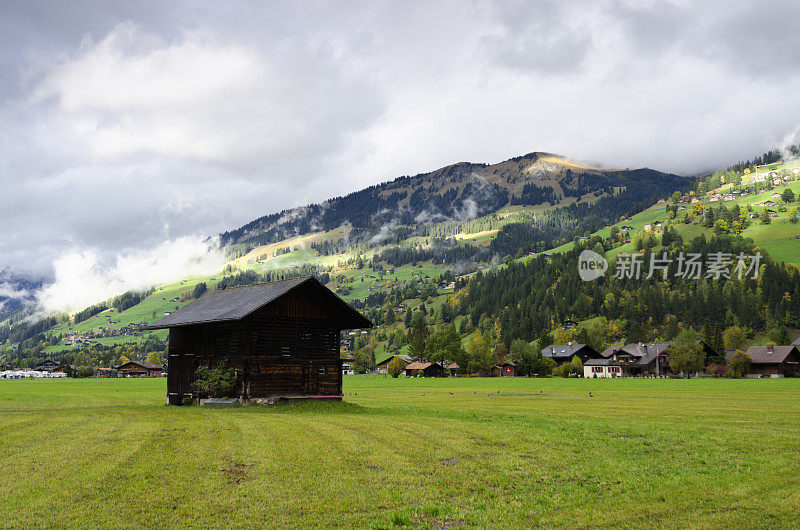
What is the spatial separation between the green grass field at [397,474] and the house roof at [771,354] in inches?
5008

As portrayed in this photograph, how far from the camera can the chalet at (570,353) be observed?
574 feet

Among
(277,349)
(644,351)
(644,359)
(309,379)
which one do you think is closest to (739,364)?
(644,359)

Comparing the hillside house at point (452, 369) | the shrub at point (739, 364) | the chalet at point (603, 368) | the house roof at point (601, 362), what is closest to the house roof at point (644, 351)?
the chalet at point (603, 368)

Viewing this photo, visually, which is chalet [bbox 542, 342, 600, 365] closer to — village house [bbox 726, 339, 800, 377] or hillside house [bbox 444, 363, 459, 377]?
hillside house [bbox 444, 363, 459, 377]

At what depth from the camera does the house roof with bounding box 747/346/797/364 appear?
13762 centimetres

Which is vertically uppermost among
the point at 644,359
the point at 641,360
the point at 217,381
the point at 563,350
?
the point at 217,381

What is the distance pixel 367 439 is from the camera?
2397 centimetres

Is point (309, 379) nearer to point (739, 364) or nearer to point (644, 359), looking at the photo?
point (739, 364)

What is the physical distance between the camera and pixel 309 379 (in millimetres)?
44125

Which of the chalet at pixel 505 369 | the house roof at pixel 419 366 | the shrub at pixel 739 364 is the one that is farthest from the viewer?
the house roof at pixel 419 366

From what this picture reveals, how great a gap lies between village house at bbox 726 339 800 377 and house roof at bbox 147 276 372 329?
414 feet

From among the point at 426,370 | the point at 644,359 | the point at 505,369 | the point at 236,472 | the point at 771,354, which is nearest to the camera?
the point at 236,472

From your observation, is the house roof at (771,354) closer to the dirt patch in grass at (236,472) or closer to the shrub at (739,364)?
the shrub at (739,364)

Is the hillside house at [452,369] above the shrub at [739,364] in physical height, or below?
below
